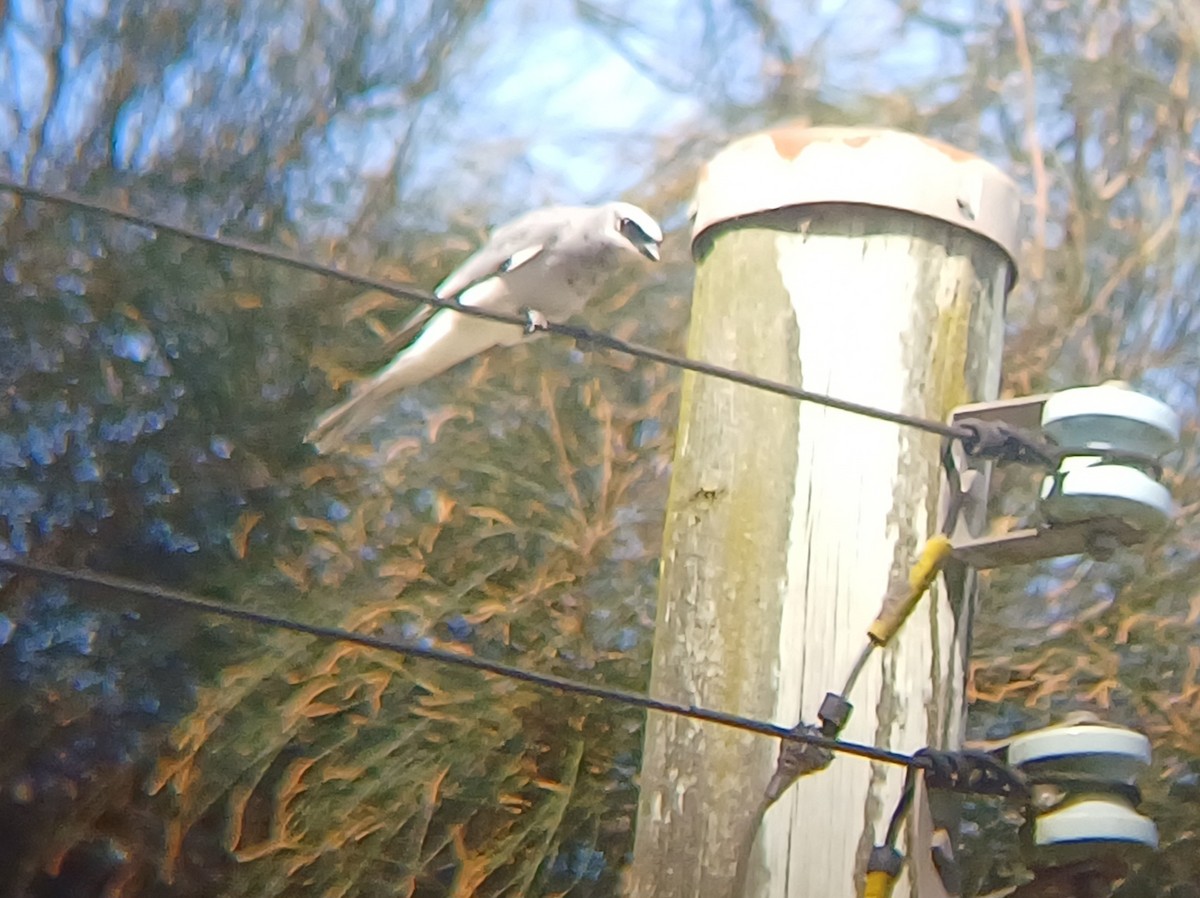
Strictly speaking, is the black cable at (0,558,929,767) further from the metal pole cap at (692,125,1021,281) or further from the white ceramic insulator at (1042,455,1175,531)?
the metal pole cap at (692,125,1021,281)

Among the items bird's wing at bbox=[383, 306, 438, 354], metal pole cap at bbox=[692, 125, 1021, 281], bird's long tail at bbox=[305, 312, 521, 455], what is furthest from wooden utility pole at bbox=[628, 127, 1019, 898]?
bird's long tail at bbox=[305, 312, 521, 455]

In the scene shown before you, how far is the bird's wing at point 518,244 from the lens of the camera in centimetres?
123

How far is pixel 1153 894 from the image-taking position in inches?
63.3

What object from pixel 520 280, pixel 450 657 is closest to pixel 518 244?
pixel 520 280

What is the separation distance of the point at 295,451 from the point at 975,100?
0.96 meters

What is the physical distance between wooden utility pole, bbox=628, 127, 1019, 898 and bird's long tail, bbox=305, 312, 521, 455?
1.68 ft

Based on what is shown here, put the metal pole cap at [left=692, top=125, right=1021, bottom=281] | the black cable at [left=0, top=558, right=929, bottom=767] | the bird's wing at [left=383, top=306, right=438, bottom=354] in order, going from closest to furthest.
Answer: the black cable at [left=0, top=558, right=929, bottom=767] → the metal pole cap at [left=692, top=125, right=1021, bottom=281] → the bird's wing at [left=383, top=306, right=438, bottom=354]

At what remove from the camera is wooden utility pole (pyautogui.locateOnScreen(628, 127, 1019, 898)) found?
0.67 metres

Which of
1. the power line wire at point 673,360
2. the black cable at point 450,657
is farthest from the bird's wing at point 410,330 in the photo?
the black cable at point 450,657

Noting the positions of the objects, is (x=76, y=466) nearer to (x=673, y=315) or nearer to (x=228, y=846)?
(x=228, y=846)

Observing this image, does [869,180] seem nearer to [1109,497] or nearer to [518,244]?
[1109,497]

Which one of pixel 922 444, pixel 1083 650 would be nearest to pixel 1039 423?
pixel 922 444

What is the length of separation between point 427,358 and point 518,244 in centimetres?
14

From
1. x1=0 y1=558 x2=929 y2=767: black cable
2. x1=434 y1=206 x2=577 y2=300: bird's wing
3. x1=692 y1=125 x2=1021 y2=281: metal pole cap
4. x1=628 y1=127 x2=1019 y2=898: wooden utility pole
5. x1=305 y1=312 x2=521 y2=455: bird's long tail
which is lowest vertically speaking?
x1=0 y1=558 x2=929 y2=767: black cable
